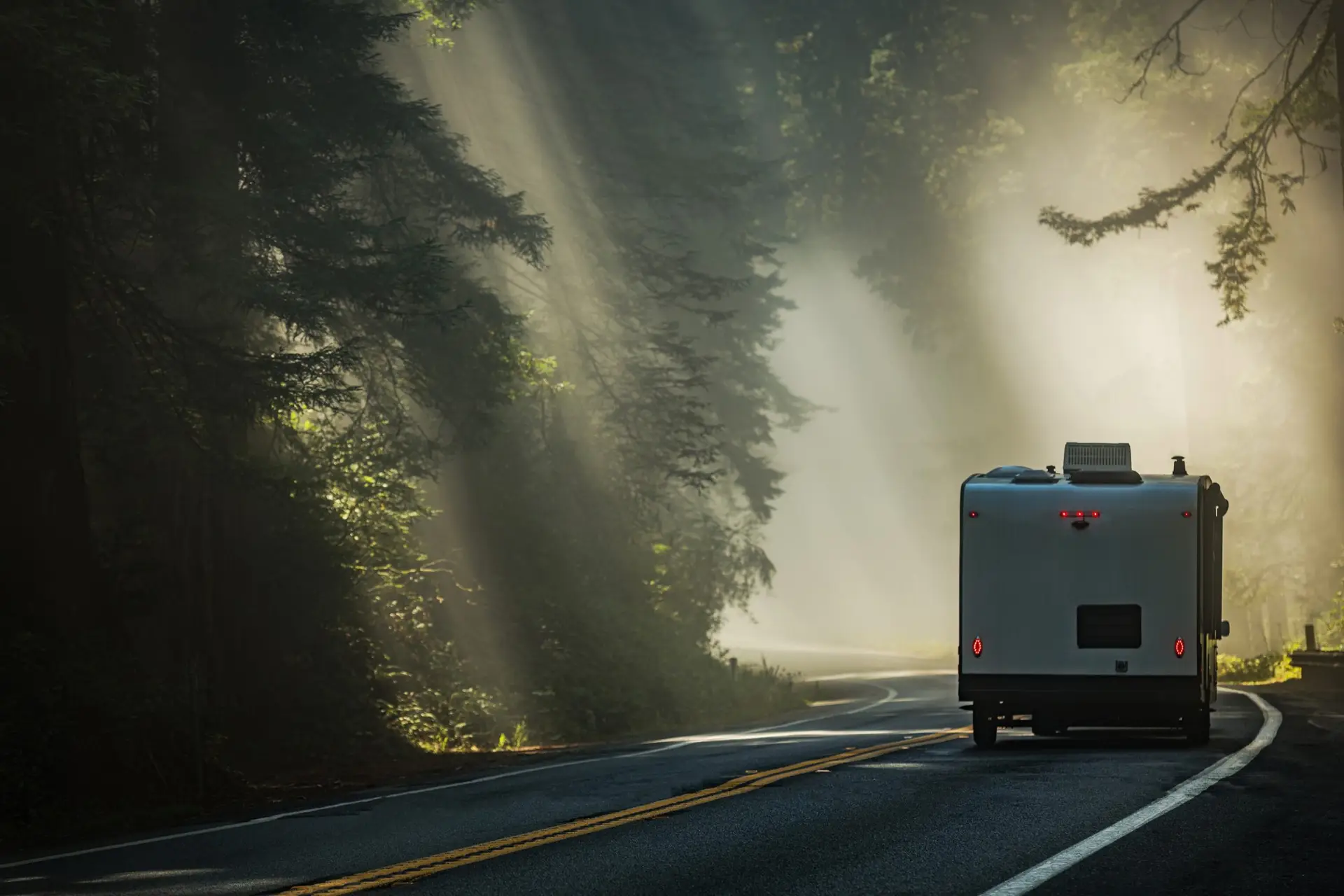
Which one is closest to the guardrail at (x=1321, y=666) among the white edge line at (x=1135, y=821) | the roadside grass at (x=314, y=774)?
the roadside grass at (x=314, y=774)

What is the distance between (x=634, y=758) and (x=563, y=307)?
18.4m

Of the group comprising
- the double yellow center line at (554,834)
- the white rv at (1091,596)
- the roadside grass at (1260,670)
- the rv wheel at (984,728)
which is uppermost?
the white rv at (1091,596)

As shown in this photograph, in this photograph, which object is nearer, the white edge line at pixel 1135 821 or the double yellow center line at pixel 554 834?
the white edge line at pixel 1135 821

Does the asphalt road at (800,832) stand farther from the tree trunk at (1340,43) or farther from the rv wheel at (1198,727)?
the tree trunk at (1340,43)

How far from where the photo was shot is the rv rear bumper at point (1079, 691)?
15727 mm

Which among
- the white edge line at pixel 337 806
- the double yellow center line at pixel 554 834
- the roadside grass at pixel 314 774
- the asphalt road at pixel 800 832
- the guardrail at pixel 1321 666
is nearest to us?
the asphalt road at pixel 800 832

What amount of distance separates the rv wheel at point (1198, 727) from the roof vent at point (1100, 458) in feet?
7.70

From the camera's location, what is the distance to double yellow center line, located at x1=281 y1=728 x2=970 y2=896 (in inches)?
374

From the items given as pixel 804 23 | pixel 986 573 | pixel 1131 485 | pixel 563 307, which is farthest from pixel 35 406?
pixel 804 23

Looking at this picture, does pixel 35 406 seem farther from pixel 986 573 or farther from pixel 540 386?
pixel 540 386

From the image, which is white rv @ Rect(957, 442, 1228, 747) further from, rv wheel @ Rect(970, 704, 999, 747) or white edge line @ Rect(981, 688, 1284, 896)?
white edge line @ Rect(981, 688, 1284, 896)

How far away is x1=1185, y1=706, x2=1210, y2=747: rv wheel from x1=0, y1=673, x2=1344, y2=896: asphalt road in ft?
0.41

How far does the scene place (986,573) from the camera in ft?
53.3

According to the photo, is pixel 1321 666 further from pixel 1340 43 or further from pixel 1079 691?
pixel 1079 691
